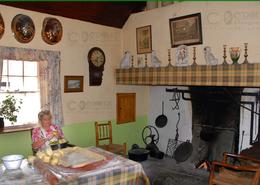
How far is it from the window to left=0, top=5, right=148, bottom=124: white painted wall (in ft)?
0.93

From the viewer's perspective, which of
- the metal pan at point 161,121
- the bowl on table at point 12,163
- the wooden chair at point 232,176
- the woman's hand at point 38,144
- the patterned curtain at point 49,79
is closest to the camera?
the bowl on table at point 12,163

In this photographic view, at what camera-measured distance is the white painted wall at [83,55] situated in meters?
3.58

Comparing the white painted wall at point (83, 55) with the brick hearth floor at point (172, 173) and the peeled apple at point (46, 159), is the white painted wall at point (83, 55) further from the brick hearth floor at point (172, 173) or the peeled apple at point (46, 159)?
the peeled apple at point (46, 159)

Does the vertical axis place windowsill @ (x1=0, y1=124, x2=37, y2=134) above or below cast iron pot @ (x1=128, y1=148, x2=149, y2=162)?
above

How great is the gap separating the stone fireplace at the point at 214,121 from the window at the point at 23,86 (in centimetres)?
248

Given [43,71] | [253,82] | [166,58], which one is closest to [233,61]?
[253,82]

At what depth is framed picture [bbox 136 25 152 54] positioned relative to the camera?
4270 millimetres

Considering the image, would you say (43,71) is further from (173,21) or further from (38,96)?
(173,21)

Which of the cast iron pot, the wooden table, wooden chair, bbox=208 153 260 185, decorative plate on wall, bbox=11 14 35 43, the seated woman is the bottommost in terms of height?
the cast iron pot

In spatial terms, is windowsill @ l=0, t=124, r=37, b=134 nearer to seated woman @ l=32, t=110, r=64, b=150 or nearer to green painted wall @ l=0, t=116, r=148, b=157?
green painted wall @ l=0, t=116, r=148, b=157

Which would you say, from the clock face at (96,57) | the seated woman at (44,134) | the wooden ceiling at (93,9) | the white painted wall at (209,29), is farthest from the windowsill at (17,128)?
the white painted wall at (209,29)

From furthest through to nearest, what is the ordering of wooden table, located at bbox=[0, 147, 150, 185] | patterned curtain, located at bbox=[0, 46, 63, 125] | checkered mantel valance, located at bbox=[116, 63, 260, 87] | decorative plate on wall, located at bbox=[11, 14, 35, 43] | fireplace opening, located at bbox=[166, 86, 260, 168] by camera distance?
1. fireplace opening, located at bbox=[166, 86, 260, 168]
2. patterned curtain, located at bbox=[0, 46, 63, 125]
3. decorative plate on wall, located at bbox=[11, 14, 35, 43]
4. checkered mantel valance, located at bbox=[116, 63, 260, 87]
5. wooden table, located at bbox=[0, 147, 150, 185]

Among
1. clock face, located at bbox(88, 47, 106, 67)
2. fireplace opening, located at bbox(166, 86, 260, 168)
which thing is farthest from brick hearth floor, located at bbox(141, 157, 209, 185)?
clock face, located at bbox(88, 47, 106, 67)

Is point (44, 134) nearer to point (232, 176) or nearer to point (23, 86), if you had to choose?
point (23, 86)
